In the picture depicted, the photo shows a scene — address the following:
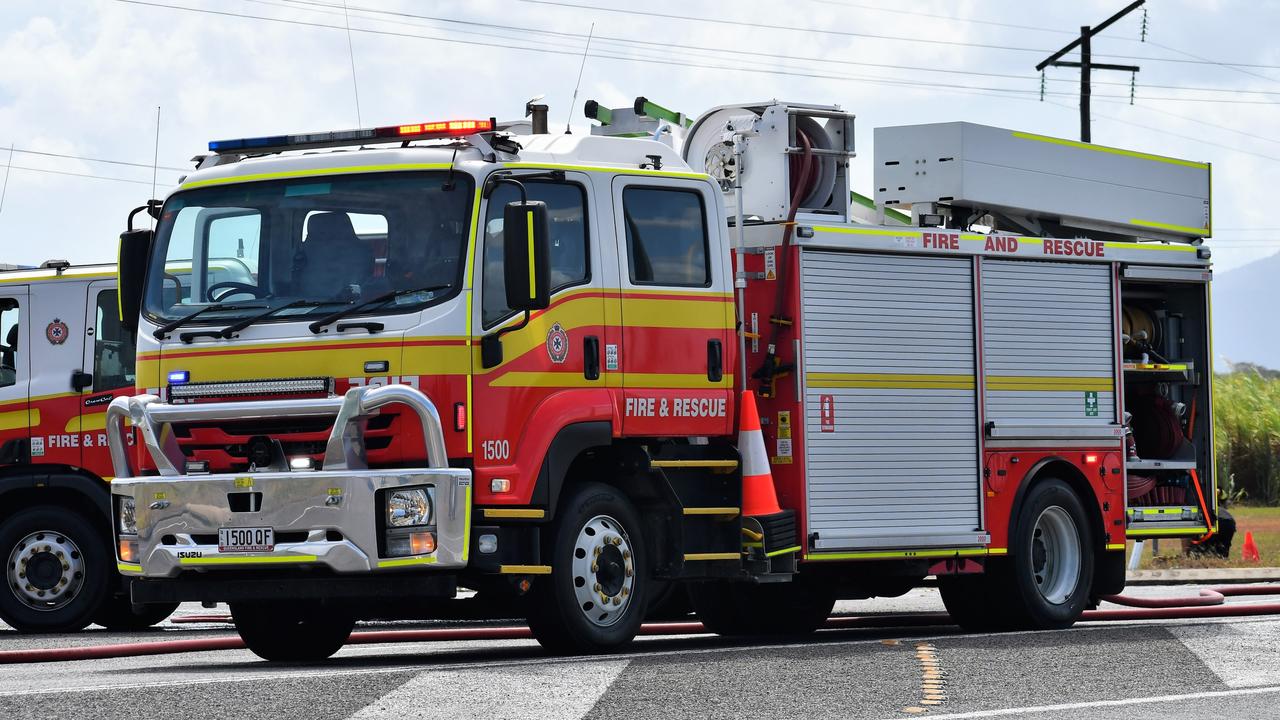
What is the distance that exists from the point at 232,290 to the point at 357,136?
3.98 ft

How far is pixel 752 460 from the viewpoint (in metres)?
13.6

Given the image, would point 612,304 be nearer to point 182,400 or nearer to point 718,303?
point 718,303

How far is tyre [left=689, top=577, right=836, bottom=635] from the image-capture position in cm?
1603

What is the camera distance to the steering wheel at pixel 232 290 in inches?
476

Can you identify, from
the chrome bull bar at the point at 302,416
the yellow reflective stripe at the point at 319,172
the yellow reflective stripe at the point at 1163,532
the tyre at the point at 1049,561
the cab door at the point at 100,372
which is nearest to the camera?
the chrome bull bar at the point at 302,416

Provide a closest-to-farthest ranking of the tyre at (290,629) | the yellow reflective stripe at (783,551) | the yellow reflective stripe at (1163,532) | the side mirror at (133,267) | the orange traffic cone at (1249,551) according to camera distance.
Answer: the side mirror at (133,267)
the tyre at (290,629)
the yellow reflective stripe at (783,551)
the yellow reflective stripe at (1163,532)
the orange traffic cone at (1249,551)

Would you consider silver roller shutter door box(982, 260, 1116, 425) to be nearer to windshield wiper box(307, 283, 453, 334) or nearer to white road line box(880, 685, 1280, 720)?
white road line box(880, 685, 1280, 720)

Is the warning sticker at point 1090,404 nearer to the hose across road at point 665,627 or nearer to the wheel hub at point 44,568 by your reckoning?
the hose across road at point 665,627

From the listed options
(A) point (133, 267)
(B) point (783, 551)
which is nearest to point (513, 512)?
(B) point (783, 551)

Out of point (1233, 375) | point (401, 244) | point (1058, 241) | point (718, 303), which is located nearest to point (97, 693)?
point (401, 244)

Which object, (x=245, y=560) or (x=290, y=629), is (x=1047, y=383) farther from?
(x=245, y=560)

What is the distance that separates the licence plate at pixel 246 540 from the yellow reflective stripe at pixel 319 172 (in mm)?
2121

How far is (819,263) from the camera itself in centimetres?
1448

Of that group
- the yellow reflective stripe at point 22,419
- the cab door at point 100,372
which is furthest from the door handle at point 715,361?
the yellow reflective stripe at point 22,419
